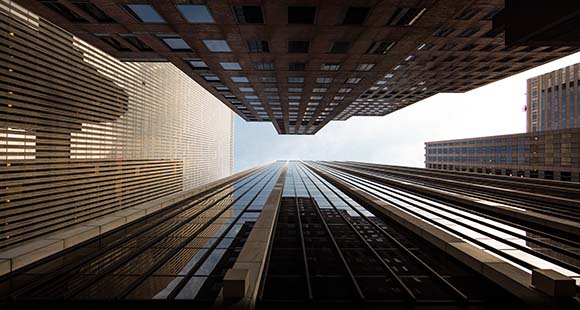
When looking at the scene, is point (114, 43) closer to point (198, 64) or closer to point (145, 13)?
point (198, 64)

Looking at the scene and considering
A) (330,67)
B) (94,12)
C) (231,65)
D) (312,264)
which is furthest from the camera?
(330,67)

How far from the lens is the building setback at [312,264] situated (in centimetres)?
773

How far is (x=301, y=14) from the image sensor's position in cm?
1625

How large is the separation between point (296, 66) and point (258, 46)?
544 cm

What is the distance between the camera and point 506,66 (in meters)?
34.0

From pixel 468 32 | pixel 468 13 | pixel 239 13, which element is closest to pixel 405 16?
pixel 468 13

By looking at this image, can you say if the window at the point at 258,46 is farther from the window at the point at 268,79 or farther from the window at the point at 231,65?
the window at the point at 268,79

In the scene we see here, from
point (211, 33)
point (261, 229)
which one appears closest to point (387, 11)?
point (211, 33)

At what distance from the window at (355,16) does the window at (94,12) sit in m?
17.1

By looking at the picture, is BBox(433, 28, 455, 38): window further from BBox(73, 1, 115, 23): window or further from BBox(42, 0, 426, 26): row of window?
BBox(73, 1, 115, 23): window

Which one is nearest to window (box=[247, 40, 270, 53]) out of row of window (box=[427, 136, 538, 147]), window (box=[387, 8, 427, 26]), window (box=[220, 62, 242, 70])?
window (box=[220, 62, 242, 70])

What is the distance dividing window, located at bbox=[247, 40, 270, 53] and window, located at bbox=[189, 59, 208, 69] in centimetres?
628

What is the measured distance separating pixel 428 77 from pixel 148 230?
134 ft

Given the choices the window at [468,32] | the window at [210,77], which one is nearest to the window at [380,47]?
the window at [468,32]
